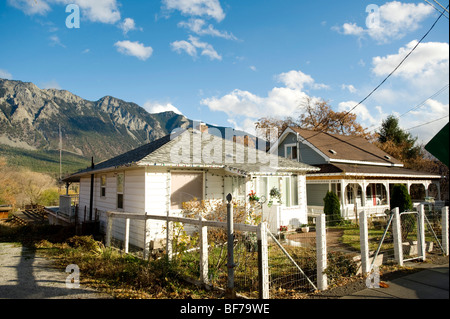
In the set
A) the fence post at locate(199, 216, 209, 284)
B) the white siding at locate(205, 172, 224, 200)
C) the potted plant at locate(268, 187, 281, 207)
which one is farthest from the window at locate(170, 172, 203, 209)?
the fence post at locate(199, 216, 209, 284)

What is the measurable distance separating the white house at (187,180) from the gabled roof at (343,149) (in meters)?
7.57

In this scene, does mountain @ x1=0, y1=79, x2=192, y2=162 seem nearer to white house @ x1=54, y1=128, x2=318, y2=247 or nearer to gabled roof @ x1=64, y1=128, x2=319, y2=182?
gabled roof @ x1=64, y1=128, x2=319, y2=182

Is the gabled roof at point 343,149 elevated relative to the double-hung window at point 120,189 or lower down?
elevated

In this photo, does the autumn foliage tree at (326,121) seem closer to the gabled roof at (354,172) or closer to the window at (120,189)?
the gabled roof at (354,172)

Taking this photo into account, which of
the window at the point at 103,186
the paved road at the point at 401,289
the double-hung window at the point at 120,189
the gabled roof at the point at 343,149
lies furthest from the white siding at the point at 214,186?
the gabled roof at the point at 343,149

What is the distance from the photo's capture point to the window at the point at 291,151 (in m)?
23.3

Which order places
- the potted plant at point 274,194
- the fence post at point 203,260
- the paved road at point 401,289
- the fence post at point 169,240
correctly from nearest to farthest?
the paved road at point 401,289, the fence post at point 203,260, the fence post at point 169,240, the potted plant at point 274,194

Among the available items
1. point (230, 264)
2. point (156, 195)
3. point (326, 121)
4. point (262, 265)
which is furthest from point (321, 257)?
point (326, 121)

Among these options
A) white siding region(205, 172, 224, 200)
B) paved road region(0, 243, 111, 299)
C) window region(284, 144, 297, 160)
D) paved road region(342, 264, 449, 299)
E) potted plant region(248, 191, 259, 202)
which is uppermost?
window region(284, 144, 297, 160)

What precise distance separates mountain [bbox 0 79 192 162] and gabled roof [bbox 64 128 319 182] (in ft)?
138

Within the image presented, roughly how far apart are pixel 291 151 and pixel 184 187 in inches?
586

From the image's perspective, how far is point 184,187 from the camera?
34.8 ft

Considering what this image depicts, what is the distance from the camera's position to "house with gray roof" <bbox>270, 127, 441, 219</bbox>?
18375 millimetres
